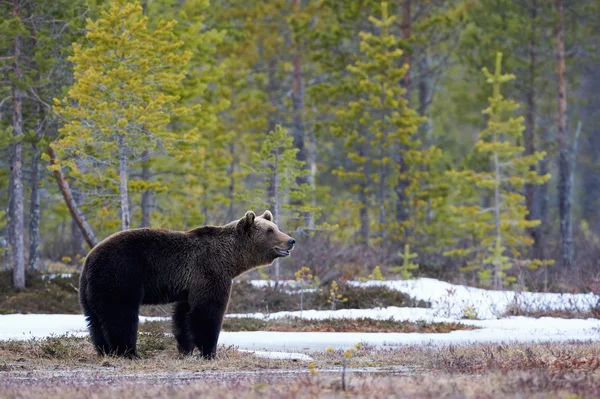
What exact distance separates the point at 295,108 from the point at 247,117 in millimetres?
2383

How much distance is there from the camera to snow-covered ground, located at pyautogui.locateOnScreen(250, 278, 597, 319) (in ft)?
69.1

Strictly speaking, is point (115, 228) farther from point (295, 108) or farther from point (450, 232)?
point (450, 232)

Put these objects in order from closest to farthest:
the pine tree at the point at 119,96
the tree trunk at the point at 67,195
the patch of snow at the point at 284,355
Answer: the patch of snow at the point at 284,355, the pine tree at the point at 119,96, the tree trunk at the point at 67,195

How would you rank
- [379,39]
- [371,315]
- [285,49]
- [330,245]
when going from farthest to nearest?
[285,49] < [379,39] < [330,245] < [371,315]

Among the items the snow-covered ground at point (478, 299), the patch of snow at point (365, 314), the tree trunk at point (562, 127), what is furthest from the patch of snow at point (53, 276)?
the tree trunk at point (562, 127)

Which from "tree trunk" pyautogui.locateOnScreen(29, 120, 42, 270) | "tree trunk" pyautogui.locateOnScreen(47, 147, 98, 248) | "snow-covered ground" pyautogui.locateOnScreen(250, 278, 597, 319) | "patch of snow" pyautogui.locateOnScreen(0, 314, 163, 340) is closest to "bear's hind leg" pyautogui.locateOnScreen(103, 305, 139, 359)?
"patch of snow" pyautogui.locateOnScreen(0, 314, 163, 340)

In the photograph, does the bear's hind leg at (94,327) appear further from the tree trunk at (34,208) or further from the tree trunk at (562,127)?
the tree trunk at (562,127)

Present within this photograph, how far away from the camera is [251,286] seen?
2375cm

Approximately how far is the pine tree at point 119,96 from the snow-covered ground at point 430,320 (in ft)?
16.2

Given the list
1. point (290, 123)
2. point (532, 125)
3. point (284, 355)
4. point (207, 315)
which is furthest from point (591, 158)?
point (207, 315)

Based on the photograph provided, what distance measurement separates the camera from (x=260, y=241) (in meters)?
14.0

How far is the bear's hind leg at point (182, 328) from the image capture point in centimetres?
1340

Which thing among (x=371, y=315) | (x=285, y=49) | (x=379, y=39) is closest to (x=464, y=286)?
(x=371, y=315)

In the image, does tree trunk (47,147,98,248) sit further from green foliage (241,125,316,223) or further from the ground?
the ground
